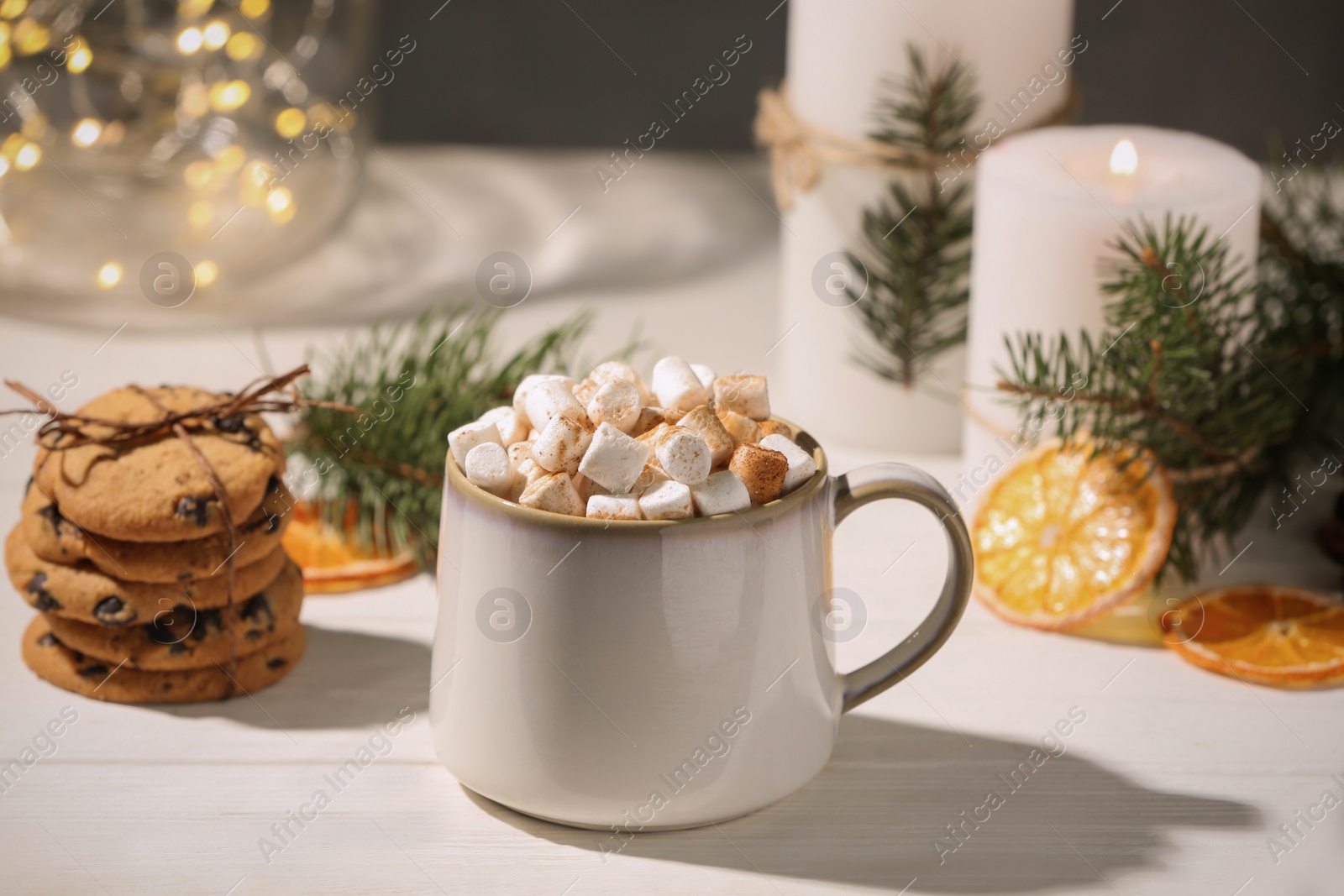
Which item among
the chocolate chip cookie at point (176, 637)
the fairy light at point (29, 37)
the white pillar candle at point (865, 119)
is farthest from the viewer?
the fairy light at point (29, 37)

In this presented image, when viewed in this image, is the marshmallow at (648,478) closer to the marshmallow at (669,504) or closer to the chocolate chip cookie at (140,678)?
the marshmallow at (669,504)

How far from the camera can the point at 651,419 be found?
22.0 inches


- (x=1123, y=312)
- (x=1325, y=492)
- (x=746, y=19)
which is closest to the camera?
(x=1123, y=312)

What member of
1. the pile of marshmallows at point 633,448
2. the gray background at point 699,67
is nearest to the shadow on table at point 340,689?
the pile of marshmallows at point 633,448

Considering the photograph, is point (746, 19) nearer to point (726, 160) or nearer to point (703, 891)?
point (726, 160)

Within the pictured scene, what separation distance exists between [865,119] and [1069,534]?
294 mm

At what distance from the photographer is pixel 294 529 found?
2.53 ft

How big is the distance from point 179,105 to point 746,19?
55cm

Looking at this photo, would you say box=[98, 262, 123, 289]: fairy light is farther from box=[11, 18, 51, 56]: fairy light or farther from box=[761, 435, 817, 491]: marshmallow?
box=[761, 435, 817, 491]: marshmallow

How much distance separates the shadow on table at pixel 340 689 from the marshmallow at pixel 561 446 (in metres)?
0.17

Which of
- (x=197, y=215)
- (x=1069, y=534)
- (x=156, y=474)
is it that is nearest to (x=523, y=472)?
(x=156, y=474)

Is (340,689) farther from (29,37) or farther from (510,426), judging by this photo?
(29,37)

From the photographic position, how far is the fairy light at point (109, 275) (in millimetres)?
1019

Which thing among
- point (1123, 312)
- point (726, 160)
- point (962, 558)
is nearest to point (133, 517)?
point (962, 558)
